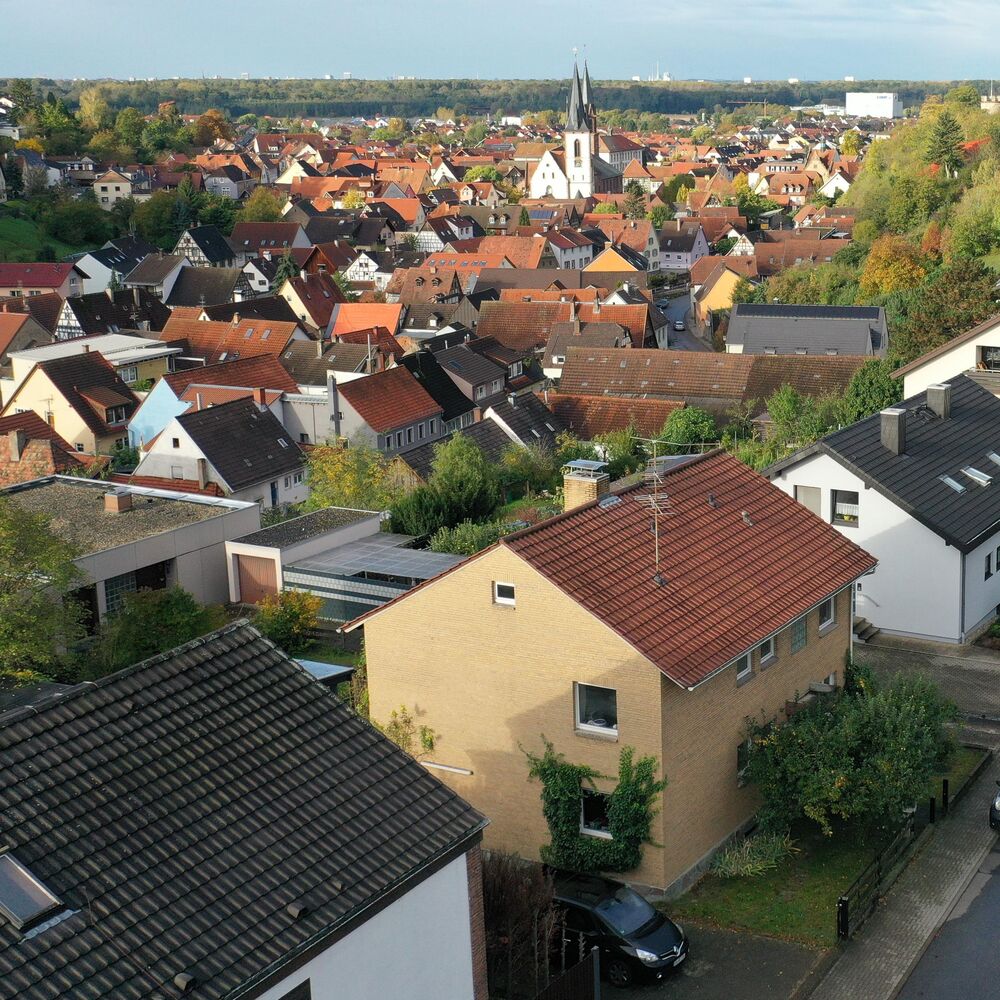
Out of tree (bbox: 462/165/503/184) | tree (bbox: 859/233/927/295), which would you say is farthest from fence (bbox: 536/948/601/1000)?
tree (bbox: 462/165/503/184)

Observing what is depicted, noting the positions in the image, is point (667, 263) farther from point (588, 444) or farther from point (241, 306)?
point (588, 444)

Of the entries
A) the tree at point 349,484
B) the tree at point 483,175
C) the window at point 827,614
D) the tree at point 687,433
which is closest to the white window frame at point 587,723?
the window at point 827,614

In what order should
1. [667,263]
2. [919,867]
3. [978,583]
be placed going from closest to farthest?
[919,867] → [978,583] → [667,263]

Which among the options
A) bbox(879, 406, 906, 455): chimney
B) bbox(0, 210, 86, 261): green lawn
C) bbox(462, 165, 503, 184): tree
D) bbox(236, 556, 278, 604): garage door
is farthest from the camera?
bbox(462, 165, 503, 184): tree

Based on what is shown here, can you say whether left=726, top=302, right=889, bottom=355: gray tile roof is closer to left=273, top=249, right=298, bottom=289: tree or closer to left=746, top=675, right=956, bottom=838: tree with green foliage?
left=273, top=249, right=298, bottom=289: tree

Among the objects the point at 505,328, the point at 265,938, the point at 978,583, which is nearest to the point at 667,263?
the point at 505,328
